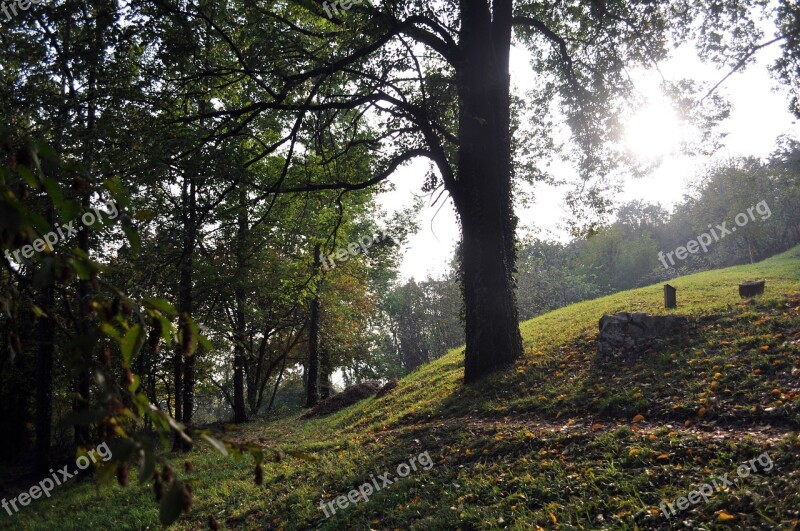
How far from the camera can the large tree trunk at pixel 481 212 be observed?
10.9 meters

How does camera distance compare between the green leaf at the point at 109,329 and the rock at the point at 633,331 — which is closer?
the green leaf at the point at 109,329

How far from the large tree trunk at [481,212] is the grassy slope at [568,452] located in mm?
839

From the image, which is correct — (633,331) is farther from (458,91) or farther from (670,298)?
(458,91)

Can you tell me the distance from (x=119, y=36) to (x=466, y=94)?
696cm

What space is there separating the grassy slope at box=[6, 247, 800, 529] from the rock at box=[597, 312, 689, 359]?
39 cm

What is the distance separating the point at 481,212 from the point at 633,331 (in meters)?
4.09

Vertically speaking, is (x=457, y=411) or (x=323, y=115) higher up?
(x=323, y=115)

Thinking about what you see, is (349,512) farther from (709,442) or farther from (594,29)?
(594,29)

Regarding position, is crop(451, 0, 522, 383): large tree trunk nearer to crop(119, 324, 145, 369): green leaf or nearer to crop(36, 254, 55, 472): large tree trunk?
crop(119, 324, 145, 369): green leaf

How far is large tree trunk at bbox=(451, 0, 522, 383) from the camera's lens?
10.9 metres

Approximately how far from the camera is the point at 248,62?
8688mm

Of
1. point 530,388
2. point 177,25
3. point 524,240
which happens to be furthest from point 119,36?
point 524,240

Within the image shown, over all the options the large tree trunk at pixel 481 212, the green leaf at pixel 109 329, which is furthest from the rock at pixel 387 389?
the green leaf at pixel 109 329

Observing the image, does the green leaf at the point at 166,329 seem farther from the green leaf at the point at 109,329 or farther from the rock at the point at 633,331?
the rock at the point at 633,331
